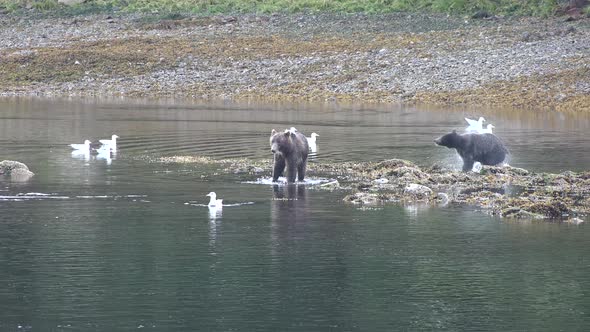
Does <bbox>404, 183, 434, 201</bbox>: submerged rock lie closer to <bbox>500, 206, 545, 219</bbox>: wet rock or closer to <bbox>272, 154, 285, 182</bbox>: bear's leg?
<bbox>500, 206, 545, 219</bbox>: wet rock

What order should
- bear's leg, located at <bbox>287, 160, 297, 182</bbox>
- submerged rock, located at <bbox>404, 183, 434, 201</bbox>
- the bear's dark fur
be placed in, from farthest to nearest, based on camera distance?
1. the bear's dark fur
2. bear's leg, located at <bbox>287, 160, 297, 182</bbox>
3. submerged rock, located at <bbox>404, 183, 434, 201</bbox>

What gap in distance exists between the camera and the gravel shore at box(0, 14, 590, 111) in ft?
193

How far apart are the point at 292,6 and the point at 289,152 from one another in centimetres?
5049

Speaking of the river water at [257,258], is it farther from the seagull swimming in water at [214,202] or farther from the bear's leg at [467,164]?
the bear's leg at [467,164]

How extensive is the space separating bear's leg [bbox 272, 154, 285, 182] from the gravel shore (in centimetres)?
2711

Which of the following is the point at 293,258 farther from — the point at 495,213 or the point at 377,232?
the point at 495,213

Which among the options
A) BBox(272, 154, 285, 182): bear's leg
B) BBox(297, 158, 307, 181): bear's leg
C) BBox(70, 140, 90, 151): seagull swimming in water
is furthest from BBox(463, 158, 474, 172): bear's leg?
BBox(70, 140, 90, 151): seagull swimming in water

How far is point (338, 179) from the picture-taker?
2973 centimetres

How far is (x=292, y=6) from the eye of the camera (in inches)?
3066

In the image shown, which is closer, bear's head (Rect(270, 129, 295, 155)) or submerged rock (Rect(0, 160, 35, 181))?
bear's head (Rect(270, 129, 295, 155))

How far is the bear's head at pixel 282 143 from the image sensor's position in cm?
2798

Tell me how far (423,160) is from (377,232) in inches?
439

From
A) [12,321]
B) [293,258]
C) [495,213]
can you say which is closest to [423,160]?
[495,213]

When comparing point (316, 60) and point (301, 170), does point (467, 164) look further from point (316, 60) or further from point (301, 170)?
point (316, 60)
